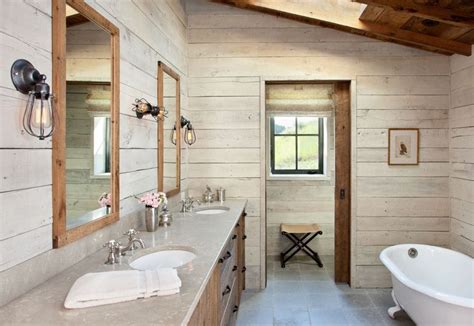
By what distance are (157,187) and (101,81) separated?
1018mm

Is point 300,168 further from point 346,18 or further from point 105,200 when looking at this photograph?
point 105,200

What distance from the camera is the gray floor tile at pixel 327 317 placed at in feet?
9.10

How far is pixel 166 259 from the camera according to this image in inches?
67.7

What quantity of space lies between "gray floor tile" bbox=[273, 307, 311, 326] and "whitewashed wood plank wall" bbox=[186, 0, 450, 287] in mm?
549

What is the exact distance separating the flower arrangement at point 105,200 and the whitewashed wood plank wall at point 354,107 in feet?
5.74

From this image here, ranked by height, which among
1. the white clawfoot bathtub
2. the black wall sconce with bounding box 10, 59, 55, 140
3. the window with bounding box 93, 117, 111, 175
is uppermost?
the black wall sconce with bounding box 10, 59, 55, 140

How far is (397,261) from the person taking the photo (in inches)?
117

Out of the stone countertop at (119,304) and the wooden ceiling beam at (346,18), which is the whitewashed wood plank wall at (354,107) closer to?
the wooden ceiling beam at (346,18)

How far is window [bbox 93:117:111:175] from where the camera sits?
167 cm

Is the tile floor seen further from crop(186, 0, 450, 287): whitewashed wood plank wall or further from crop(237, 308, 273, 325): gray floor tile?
crop(186, 0, 450, 287): whitewashed wood plank wall

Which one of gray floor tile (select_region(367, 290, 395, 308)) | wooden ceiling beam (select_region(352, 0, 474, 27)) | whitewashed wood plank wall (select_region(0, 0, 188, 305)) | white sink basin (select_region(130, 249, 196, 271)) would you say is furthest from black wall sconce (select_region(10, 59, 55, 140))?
gray floor tile (select_region(367, 290, 395, 308))

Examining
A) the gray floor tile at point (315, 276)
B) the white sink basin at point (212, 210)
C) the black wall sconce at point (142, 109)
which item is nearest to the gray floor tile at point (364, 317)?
the gray floor tile at point (315, 276)

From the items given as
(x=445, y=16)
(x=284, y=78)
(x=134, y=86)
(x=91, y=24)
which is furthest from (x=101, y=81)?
(x=445, y=16)

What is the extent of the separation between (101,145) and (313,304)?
238 cm
